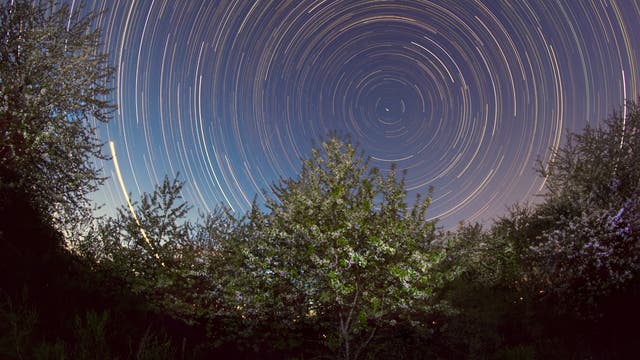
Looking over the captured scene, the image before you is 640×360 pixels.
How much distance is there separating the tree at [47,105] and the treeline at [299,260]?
0.28 feet

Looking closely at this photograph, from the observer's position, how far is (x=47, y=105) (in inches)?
726

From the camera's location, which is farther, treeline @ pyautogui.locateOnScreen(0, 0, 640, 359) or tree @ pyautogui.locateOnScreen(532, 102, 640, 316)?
tree @ pyautogui.locateOnScreen(532, 102, 640, 316)

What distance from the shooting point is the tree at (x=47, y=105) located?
1764 centimetres

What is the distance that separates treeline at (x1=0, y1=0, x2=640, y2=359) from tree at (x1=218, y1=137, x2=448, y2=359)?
0.25 ft

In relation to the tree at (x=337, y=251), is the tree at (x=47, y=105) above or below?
above

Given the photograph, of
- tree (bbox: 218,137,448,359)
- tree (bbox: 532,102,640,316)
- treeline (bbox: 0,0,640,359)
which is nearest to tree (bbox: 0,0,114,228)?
treeline (bbox: 0,0,640,359)

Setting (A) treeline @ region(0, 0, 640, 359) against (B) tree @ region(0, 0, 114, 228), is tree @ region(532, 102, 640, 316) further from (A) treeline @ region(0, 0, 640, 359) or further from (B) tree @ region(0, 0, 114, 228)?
(B) tree @ region(0, 0, 114, 228)

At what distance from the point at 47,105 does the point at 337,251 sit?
16542mm

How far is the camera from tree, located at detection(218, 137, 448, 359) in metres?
12.0

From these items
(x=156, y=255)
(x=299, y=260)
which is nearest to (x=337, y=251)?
(x=299, y=260)

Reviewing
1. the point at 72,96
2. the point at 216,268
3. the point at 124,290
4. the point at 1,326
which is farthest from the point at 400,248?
the point at 72,96

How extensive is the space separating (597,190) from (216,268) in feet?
77.0

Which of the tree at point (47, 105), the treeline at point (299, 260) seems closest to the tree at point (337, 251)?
the treeline at point (299, 260)

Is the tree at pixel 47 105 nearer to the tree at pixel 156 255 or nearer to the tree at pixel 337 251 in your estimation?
the tree at pixel 156 255
